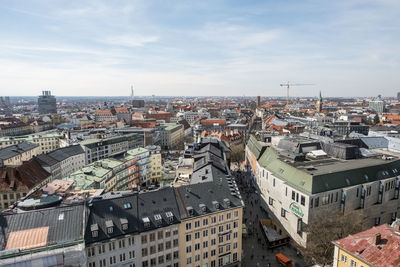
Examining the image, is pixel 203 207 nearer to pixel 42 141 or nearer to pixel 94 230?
pixel 94 230

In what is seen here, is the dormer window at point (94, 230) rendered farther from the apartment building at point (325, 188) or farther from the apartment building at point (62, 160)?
the apartment building at point (62, 160)

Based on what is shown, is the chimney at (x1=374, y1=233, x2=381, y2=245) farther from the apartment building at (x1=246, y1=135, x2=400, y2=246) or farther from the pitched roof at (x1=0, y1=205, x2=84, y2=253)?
the pitched roof at (x1=0, y1=205, x2=84, y2=253)

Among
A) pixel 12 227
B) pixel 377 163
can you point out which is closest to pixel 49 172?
pixel 12 227

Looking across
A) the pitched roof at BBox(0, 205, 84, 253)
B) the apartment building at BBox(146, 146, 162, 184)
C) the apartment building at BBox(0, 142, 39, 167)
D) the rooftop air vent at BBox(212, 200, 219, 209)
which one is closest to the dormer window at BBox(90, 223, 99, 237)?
the pitched roof at BBox(0, 205, 84, 253)

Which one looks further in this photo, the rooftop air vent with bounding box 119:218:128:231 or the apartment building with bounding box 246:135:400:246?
the apartment building with bounding box 246:135:400:246

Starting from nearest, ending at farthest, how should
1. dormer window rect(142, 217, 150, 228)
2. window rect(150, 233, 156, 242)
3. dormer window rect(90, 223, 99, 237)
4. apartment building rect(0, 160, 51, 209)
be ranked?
dormer window rect(90, 223, 99, 237)
dormer window rect(142, 217, 150, 228)
window rect(150, 233, 156, 242)
apartment building rect(0, 160, 51, 209)

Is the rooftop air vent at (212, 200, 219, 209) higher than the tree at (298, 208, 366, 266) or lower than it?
higher

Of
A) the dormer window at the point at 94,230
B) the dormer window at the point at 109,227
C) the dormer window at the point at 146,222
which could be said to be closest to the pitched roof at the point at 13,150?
the dormer window at the point at 94,230
